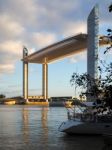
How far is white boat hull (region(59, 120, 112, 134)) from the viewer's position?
2698 centimetres

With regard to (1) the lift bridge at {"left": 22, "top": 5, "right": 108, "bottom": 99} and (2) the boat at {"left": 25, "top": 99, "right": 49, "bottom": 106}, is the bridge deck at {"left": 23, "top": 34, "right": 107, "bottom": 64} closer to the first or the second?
(1) the lift bridge at {"left": 22, "top": 5, "right": 108, "bottom": 99}

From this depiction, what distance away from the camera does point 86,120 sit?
2791 cm

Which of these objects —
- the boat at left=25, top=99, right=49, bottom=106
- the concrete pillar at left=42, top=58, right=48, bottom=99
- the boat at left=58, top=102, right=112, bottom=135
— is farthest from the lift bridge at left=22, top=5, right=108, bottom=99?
the boat at left=58, top=102, right=112, bottom=135

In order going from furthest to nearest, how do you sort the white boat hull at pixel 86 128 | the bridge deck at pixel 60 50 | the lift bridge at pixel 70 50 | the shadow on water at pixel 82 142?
the bridge deck at pixel 60 50 < the lift bridge at pixel 70 50 < the white boat hull at pixel 86 128 < the shadow on water at pixel 82 142

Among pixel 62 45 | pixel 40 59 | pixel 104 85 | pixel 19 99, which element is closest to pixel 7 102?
pixel 19 99

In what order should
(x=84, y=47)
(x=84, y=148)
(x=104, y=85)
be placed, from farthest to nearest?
(x=84, y=47) < (x=84, y=148) < (x=104, y=85)

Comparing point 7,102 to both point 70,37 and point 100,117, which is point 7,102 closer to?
point 70,37

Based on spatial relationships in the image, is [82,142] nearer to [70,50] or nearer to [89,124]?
[89,124]

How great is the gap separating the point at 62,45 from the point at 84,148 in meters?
107

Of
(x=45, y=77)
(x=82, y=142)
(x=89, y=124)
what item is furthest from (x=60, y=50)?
(x=82, y=142)

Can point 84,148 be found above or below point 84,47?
below

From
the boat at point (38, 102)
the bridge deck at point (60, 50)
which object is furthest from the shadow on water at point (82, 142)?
the boat at point (38, 102)

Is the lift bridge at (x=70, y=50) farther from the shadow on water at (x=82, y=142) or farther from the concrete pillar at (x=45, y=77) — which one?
the shadow on water at (x=82, y=142)

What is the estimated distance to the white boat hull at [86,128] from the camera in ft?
88.5
